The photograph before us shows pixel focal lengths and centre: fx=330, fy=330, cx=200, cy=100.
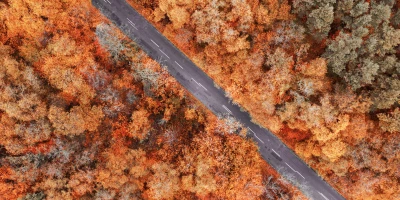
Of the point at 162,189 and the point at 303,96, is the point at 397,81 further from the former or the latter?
the point at 162,189

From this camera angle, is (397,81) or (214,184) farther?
(214,184)

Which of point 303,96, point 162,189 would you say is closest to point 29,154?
point 162,189

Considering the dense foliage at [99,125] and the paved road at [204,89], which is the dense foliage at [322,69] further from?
the dense foliage at [99,125]

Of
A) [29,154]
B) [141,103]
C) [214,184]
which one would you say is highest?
[141,103]

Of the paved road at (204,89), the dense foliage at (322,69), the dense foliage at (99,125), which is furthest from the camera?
the paved road at (204,89)

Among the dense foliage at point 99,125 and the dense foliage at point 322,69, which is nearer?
the dense foliage at point 322,69

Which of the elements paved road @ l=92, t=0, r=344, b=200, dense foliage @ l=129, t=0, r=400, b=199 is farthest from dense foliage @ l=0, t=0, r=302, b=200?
dense foliage @ l=129, t=0, r=400, b=199

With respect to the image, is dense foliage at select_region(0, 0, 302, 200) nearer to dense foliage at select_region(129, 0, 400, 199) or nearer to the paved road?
the paved road

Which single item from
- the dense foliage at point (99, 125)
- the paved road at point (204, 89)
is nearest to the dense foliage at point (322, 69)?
the paved road at point (204, 89)
